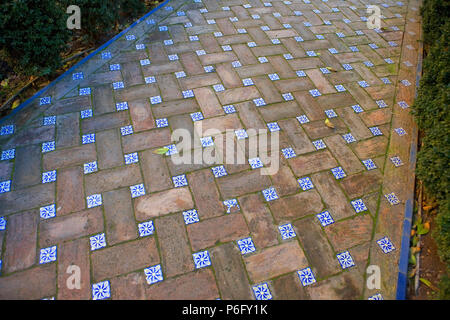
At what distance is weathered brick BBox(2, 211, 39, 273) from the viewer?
210 centimetres

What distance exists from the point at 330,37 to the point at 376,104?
1.56 m

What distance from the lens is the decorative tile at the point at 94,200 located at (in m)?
2.42

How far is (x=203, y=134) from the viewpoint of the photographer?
117 inches

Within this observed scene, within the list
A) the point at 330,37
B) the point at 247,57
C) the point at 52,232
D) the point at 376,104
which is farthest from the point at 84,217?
the point at 330,37

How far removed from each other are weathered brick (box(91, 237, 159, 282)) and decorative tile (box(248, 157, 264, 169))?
1.12 metres

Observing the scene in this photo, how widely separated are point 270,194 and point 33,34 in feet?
9.51

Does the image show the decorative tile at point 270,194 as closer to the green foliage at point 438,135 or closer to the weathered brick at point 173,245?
the weathered brick at point 173,245

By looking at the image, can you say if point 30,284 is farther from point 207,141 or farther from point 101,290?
point 207,141

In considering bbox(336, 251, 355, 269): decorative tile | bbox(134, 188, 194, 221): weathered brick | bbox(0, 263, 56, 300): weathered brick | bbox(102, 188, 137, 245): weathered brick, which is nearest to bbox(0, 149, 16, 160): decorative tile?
bbox(102, 188, 137, 245): weathered brick

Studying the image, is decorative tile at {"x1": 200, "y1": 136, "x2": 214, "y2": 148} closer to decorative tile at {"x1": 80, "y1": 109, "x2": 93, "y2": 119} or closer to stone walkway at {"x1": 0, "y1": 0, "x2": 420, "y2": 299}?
stone walkway at {"x1": 0, "y1": 0, "x2": 420, "y2": 299}

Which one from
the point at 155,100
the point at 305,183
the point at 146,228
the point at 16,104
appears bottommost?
the point at 305,183

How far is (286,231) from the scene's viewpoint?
2.37 meters

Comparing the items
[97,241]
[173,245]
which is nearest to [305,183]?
[173,245]

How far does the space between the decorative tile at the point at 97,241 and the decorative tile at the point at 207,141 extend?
1.21 m
